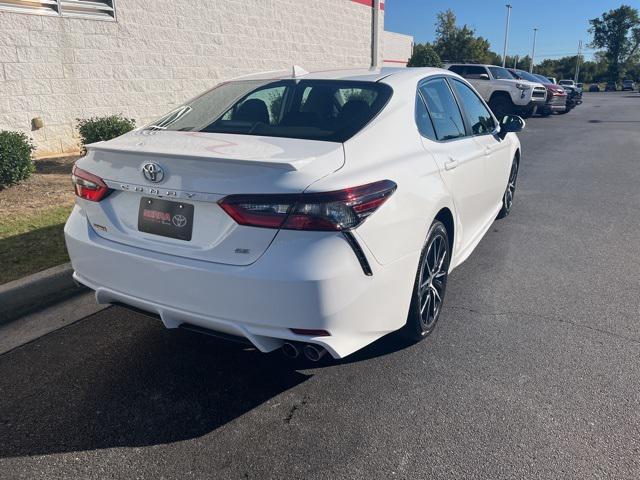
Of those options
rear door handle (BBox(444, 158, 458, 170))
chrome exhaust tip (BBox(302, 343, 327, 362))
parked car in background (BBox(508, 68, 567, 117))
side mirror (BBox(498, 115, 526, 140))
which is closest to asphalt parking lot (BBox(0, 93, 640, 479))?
chrome exhaust tip (BBox(302, 343, 327, 362))

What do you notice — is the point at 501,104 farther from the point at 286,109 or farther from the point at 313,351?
the point at 313,351

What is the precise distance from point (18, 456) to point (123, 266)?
0.96 meters

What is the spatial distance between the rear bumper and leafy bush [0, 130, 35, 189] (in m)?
4.15

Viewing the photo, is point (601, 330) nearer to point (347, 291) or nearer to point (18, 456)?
point (347, 291)

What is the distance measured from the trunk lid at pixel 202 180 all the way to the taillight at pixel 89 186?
0.03 m

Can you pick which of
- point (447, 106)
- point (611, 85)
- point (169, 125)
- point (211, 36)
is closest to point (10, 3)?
point (211, 36)

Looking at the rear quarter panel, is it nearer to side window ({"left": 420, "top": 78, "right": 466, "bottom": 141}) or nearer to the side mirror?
side window ({"left": 420, "top": 78, "right": 466, "bottom": 141})

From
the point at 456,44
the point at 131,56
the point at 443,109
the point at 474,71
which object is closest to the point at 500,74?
the point at 474,71

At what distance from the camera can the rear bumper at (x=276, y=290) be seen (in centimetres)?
231

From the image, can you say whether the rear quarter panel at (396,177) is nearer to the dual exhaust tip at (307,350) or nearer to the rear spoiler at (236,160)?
the rear spoiler at (236,160)

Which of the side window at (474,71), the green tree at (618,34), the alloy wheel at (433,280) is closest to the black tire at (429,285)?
the alloy wheel at (433,280)

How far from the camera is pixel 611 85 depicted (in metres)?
83.9

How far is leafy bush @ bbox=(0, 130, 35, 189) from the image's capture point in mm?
6098

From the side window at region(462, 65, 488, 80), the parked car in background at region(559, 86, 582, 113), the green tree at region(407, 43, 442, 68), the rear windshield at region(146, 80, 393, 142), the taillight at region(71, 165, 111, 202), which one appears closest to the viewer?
the taillight at region(71, 165, 111, 202)
